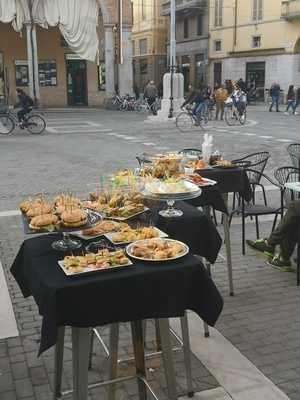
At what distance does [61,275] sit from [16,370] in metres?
1.29

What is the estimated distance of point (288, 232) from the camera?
16.5ft

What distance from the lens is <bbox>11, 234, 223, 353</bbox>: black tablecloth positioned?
2.46 metres

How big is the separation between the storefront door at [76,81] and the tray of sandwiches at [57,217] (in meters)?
31.8

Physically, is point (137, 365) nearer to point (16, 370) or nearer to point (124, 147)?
point (16, 370)

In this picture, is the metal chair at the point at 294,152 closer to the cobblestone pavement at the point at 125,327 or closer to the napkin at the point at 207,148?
the cobblestone pavement at the point at 125,327

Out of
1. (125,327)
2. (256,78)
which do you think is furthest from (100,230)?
(256,78)

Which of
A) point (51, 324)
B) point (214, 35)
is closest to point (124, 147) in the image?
point (51, 324)

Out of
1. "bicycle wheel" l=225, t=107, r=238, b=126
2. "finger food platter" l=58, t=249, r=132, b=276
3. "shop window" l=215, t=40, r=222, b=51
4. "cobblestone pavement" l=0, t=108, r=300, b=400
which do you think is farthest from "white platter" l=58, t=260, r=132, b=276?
"shop window" l=215, t=40, r=222, b=51

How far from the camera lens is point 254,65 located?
4019 centimetres

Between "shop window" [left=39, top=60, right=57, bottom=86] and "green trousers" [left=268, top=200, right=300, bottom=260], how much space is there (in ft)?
98.6

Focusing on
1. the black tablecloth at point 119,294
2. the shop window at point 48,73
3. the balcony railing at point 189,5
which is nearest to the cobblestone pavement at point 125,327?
the black tablecloth at point 119,294

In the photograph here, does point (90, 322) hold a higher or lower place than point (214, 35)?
lower

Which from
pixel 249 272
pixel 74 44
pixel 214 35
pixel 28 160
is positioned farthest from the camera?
pixel 214 35

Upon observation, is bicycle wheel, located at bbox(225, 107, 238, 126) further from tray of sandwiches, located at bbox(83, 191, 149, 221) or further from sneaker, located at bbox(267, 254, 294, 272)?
tray of sandwiches, located at bbox(83, 191, 149, 221)
